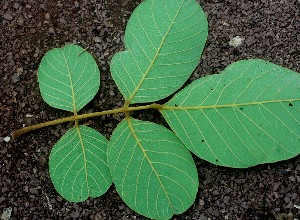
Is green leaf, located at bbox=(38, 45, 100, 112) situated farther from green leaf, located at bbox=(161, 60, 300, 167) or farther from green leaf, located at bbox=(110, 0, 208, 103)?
green leaf, located at bbox=(161, 60, 300, 167)

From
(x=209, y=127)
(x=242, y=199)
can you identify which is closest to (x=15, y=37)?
(x=209, y=127)

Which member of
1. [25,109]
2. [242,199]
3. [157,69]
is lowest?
[242,199]

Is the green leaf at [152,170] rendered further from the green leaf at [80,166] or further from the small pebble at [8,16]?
the small pebble at [8,16]

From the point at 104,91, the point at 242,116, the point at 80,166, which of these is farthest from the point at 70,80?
the point at 242,116

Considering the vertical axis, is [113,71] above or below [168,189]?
above

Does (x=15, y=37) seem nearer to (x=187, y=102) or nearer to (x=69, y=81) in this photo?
(x=69, y=81)

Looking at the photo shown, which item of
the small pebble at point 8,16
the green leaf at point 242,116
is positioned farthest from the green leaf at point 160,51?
the small pebble at point 8,16

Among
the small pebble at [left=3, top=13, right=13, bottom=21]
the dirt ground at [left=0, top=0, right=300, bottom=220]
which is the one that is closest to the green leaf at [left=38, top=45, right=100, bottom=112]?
the dirt ground at [left=0, top=0, right=300, bottom=220]
